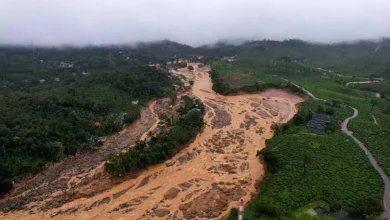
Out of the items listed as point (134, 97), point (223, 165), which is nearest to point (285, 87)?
point (134, 97)

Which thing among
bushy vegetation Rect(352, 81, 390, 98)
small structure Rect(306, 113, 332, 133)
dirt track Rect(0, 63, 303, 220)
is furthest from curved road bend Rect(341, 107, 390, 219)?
bushy vegetation Rect(352, 81, 390, 98)

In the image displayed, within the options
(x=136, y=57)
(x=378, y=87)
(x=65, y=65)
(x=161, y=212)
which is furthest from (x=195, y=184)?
(x=136, y=57)

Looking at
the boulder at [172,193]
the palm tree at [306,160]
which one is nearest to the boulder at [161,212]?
the boulder at [172,193]

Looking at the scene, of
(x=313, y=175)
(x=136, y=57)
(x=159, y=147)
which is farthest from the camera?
(x=136, y=57)

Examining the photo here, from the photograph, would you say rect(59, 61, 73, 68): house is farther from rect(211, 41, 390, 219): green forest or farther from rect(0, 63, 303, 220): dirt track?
rect(0, 63, 303, 220): dirt track

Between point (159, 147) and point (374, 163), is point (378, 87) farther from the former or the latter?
point (159, 147)

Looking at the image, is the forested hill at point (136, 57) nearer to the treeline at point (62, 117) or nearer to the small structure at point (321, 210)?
the treeline at point (62, 117)
